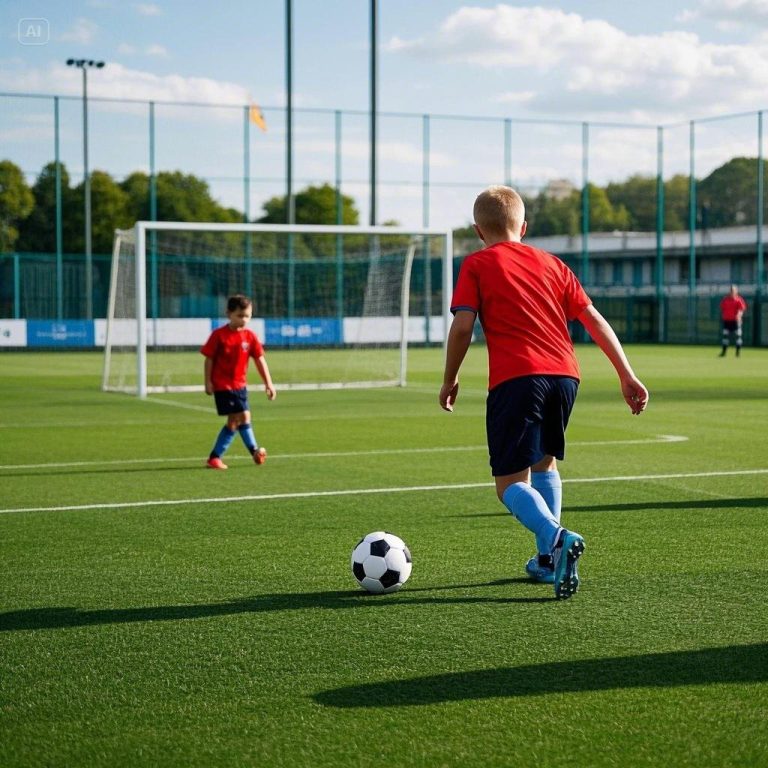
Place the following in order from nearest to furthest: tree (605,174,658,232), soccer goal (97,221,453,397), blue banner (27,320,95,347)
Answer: soccer goal (97,221,453,397) → blue banner (27,320,95,347) → tree (605,174,658,232)

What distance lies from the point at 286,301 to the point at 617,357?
3574 cm

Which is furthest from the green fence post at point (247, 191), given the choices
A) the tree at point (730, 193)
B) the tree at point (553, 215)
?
the tree at point (553, 215)

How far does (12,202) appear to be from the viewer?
47062 mm

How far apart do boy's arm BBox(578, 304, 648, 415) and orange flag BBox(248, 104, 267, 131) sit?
38138mm

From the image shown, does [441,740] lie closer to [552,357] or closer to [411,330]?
[552,357]

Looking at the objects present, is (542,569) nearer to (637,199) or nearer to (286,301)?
(286,301)

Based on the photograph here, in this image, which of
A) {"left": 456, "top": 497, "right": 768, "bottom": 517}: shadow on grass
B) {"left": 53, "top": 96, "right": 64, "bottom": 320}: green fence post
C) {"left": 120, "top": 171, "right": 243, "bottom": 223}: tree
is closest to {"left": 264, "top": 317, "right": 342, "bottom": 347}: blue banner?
{"left": 53, "top": 96, "right": 64, "bottom": 320}: green fence post

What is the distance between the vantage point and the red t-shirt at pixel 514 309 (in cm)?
548

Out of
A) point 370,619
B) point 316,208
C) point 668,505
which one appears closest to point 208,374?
point 668,505

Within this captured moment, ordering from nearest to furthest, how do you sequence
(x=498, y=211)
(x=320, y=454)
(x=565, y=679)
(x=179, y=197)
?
1. (x=565, y=679)
2. (x=498, y=211)
3. (x=320, y=454)
4. (x=179, y=197)

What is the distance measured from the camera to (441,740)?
12.1 feet

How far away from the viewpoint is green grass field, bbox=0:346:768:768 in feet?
12.2

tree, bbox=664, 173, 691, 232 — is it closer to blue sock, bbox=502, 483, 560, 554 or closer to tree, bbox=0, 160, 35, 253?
tree, bbox=0, 160, 35, 253

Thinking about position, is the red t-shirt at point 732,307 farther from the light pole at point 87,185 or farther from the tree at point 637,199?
the tree at point 637,199
